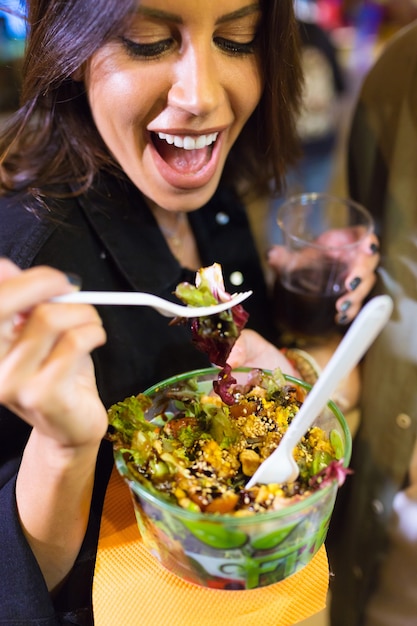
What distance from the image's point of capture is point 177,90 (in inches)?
35.9

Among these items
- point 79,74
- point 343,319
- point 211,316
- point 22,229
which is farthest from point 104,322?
point 343,319

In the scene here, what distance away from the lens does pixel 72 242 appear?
42.1 inches

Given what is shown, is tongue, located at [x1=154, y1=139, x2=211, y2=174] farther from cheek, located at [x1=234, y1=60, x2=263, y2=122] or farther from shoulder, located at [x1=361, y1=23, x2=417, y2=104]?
shoulder, located at [x1=361, y1=23, x2=417, y2=104]

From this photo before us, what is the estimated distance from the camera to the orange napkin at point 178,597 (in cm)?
77

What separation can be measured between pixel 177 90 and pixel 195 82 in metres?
0.03

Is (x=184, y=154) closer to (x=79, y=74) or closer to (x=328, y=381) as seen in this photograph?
(x=79, y=74)

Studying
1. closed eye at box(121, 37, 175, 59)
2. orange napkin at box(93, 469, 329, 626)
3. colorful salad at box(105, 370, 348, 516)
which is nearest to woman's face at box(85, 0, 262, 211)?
closed eye at box(121, 37, 175, 59)

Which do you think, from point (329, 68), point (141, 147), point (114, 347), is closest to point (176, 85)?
point (141, 147)

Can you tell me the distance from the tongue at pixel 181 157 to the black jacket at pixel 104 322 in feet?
0.45

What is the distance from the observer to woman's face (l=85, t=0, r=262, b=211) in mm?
891

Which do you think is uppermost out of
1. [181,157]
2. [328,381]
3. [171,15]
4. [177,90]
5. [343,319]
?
[171,15]

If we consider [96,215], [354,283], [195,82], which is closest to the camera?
[195,82]

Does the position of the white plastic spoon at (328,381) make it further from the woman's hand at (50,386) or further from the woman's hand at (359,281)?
the woman's hand at (359,281)

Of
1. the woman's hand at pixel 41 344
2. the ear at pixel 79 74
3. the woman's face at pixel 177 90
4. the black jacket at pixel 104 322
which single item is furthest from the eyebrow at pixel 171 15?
the woman's hand at pixel 41 344
